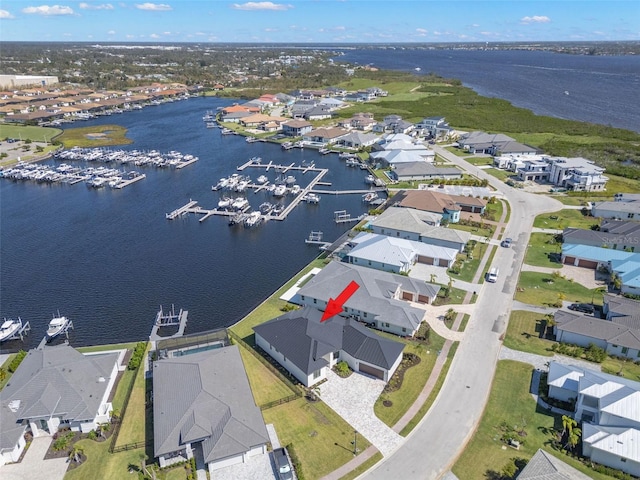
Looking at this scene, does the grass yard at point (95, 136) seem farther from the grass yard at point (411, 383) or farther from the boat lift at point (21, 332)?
the grass yard at point (411, 383)

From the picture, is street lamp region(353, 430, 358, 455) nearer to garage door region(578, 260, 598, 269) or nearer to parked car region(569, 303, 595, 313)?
parked car region(569, 303, 595, 313)

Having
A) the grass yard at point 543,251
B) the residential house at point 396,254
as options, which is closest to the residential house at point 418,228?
the residential house at point 396,254

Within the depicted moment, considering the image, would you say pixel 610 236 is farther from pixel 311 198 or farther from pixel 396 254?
pixel 311 198

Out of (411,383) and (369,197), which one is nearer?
(411,383)

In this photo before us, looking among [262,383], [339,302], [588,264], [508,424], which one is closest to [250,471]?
[262,383]

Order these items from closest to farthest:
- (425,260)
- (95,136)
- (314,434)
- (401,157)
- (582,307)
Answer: (314,434) → (582,307) → (425,260) → (401,157) → (95,136)

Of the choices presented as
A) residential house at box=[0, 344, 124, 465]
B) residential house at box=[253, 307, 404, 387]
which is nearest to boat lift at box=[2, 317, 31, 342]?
residential house at box=[0, 344, 124, 465]

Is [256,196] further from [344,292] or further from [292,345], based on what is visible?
[292,345]
